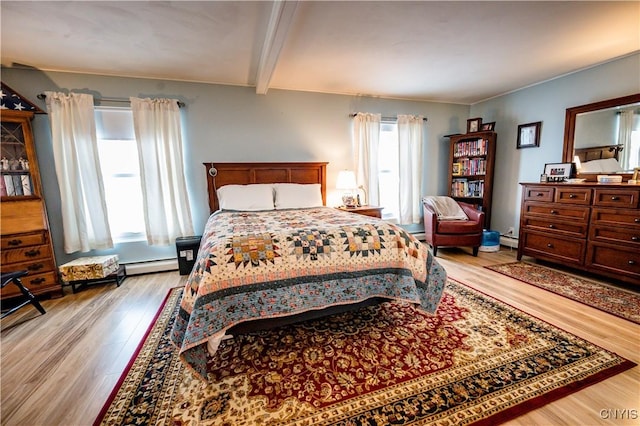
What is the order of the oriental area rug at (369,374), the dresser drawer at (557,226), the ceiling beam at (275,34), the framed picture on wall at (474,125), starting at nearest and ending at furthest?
the oriental area rug at (369,374), the ceiling beam at (275,34), the dresser drawer at (557,226), the framed picture on wall at (474,125)

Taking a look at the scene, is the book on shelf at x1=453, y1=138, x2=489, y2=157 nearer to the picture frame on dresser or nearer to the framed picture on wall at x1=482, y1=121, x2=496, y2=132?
the framed picture on wall at x1=482, y1=121, x2=496, y2=132

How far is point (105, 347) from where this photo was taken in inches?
71.5

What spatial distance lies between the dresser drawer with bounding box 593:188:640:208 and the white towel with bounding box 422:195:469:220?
1446 mm

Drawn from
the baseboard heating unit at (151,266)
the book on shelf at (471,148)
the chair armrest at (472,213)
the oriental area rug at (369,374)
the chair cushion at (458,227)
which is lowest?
the oriental area rug at (369,374)

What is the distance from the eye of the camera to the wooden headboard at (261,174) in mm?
3420

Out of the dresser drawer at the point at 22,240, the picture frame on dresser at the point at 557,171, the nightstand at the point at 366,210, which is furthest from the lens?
the nightstand at the point at 366,210

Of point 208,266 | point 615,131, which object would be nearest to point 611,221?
point 615,131

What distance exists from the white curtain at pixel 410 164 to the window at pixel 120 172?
3.71 metres

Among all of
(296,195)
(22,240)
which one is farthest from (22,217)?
(296,195)

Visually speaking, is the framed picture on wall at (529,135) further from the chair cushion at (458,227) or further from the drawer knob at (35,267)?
the drawer knob at (35,267)

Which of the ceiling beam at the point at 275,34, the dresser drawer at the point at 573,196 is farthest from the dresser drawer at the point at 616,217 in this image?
the ceiling beam at the point at 275,34

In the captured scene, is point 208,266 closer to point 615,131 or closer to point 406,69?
point 406,69

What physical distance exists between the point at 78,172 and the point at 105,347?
214 cm

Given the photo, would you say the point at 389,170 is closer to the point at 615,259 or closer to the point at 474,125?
the point at 474,125
